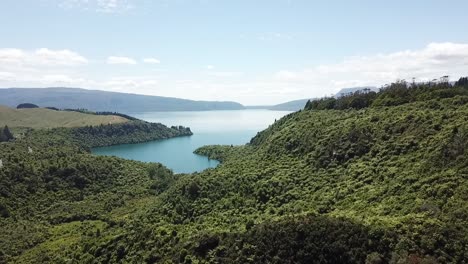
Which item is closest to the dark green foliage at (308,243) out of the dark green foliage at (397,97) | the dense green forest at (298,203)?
the dense green forest at (298,203)

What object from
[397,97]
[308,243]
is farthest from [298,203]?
[397,97]

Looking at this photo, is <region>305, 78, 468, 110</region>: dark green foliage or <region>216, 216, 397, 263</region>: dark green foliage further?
<region>305, 78, 468, 110</region>: dark green foliage

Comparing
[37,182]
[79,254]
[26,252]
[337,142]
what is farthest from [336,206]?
[37,182]

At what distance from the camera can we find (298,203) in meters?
62.2

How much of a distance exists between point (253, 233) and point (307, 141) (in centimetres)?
4541

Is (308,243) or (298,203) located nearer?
(308,243)

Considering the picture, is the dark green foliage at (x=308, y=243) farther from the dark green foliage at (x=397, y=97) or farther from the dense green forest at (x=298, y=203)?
the dark green foliage at (x=397, y=97)

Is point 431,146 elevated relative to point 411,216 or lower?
elevated

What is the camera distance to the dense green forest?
132ft

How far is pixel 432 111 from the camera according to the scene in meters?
78.2

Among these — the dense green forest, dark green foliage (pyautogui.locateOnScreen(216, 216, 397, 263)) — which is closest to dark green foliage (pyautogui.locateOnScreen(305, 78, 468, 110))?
the dense green forest

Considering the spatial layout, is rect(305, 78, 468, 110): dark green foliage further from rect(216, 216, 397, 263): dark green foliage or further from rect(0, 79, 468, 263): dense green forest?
rect(216, 216, 397, 263): dark green foliage

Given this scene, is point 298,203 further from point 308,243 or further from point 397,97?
point 397,97

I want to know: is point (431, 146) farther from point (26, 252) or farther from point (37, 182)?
point (37, 182)
